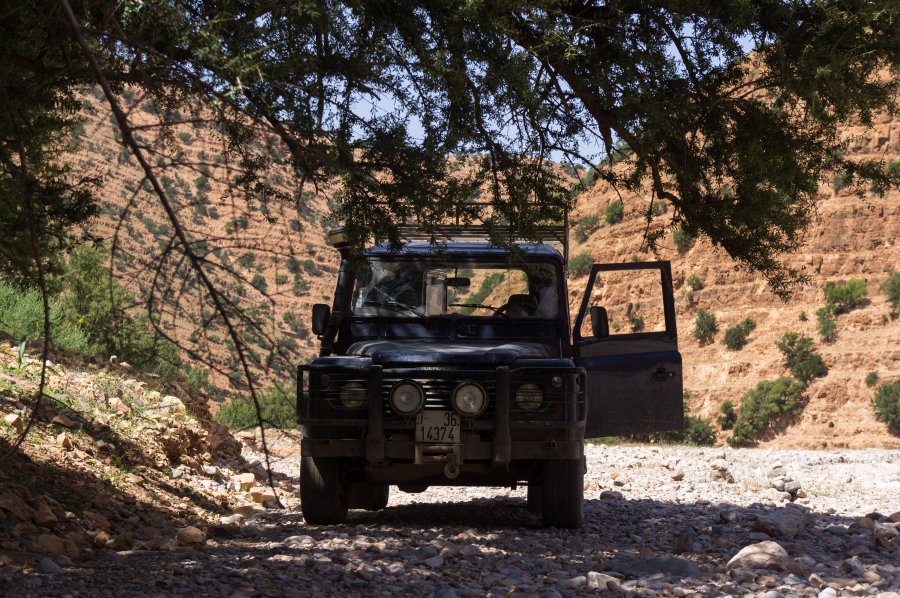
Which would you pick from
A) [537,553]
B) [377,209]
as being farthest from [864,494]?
[377,209]

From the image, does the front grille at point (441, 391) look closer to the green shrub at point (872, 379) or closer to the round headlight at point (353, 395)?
the round headlight at point (353, 395)

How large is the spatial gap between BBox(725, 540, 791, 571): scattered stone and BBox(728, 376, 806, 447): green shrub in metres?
35.5

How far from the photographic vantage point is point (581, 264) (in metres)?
55.9

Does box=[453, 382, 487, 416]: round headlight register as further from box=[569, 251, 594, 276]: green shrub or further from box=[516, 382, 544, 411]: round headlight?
box=[569, 251, 594, 276]: green shrub

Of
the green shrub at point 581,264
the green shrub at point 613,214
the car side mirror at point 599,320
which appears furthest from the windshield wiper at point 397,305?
the green shrub at point 613,214

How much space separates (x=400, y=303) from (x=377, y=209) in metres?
1.67

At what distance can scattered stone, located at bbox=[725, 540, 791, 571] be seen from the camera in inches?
259

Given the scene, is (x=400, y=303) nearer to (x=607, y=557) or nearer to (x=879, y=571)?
(x=607, y=557)

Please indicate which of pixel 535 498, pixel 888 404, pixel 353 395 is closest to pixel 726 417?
pixel 888 404

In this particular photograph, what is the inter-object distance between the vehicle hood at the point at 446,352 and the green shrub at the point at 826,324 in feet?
127

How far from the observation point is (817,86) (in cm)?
813

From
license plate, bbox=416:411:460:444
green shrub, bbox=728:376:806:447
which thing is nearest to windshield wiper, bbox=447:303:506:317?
license plate, bbox=416:411:460:444

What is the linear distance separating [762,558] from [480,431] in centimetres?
209

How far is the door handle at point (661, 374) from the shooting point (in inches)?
335
